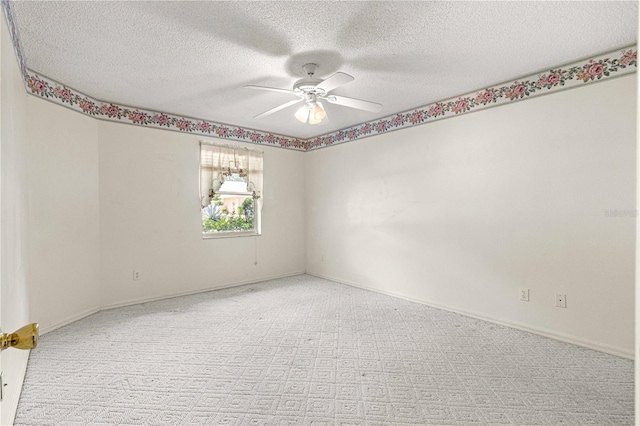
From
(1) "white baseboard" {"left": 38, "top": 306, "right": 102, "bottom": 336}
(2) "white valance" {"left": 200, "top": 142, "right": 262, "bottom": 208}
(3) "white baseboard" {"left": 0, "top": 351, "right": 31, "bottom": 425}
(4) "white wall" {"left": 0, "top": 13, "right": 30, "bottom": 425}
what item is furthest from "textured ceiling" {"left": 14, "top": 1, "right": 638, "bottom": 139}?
(1) "white baseboard" {"left": 38, "top": 306, "right": 102, "bottom": 336}

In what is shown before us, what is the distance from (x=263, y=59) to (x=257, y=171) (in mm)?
2450

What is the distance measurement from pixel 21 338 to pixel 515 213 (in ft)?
11.2

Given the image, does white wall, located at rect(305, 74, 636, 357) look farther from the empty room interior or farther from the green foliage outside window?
the green foliage outside window

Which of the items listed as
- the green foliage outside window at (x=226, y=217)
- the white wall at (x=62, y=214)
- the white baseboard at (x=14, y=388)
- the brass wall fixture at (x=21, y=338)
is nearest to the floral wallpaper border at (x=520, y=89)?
the green foliage outside window at (x=226, y=217)

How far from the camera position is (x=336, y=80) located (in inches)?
89.6

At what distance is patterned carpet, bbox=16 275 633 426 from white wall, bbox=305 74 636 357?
1.14ft

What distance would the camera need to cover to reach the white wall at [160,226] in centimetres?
356

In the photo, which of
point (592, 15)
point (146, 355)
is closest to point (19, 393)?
point (146, 355)

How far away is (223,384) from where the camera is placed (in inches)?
81.1

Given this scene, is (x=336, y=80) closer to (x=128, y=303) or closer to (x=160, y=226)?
(x=160, y=226)

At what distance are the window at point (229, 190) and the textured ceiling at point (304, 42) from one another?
4.20 feet

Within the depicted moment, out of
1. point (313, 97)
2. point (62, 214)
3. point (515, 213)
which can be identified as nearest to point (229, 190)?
point (62, 214)

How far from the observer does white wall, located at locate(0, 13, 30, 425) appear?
1474 millimetres

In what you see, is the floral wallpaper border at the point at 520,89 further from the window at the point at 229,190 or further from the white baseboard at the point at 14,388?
the white baseboard at the point at 14,388
